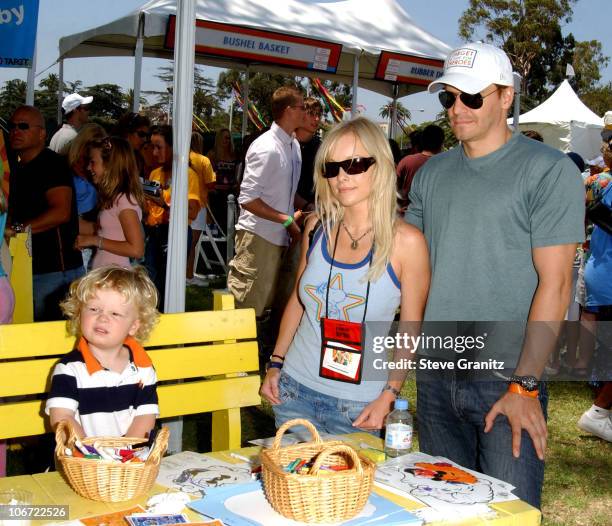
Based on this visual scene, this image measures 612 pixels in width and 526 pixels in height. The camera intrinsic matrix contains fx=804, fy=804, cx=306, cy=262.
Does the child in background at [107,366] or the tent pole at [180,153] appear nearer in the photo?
the child in background at [107,366]

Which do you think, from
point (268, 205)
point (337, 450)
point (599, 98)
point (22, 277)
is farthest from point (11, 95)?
point (599, 98)

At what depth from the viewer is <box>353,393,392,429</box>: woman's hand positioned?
258 cm

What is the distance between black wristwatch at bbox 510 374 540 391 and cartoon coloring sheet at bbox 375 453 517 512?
0.32 m

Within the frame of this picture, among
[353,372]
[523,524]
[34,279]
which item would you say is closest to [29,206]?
[34,279]

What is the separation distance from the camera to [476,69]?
8.17 feet

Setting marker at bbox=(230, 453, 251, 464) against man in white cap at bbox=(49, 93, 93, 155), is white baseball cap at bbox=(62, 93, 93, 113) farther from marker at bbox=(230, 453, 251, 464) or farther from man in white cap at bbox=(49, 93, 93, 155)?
marker at bbox=(230, 453, 251, 464)

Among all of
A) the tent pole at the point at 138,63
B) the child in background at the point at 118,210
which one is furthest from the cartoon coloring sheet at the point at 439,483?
the tent pole at the point at 138,63

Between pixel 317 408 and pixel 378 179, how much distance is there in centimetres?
79

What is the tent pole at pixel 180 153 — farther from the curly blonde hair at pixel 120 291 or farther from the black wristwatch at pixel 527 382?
the black wristwatch at pixel 527 382

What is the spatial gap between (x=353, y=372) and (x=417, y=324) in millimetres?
271

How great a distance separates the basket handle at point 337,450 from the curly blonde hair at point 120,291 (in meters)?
1.06

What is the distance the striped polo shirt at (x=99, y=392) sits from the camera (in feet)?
8.21

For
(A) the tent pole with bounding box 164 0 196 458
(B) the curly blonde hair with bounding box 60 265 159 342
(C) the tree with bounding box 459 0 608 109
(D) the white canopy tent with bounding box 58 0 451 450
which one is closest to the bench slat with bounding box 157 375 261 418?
(B) the curly blonde hair with bounding box 60 265 159 342

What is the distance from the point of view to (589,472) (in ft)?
15.5
